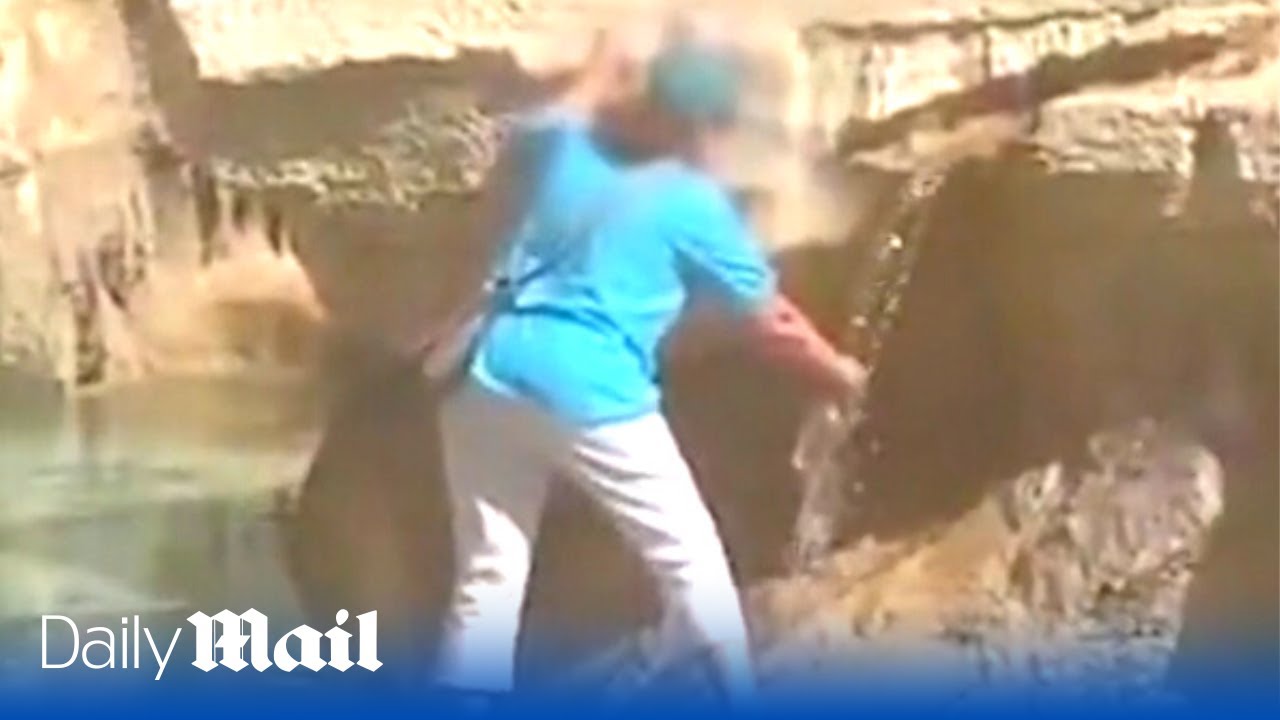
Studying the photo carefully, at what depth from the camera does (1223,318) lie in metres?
1.14

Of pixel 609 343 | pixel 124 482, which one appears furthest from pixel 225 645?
pixel 609 343

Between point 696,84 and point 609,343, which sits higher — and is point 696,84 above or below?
above

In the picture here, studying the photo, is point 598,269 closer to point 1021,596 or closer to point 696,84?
point 696,84

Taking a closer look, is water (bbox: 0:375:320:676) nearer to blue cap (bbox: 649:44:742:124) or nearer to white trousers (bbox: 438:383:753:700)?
white trousers (bbox: 438:383:753:700)

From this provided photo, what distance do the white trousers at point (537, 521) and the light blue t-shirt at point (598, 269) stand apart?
0.05 ft

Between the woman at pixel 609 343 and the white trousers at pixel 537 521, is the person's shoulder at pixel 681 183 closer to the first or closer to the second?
the woman at pixel 609 343

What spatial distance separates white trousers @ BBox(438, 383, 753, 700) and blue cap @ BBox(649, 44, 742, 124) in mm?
145

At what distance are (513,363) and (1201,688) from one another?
368 mm

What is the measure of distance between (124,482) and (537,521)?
0.65ft

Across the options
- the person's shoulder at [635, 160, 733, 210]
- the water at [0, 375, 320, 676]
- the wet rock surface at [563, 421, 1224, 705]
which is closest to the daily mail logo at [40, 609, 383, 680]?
the water at [0, 375, 320, 676]

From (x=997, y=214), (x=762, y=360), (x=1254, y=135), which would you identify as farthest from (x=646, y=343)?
(x=1254, y=135)

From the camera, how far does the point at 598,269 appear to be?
1107mm

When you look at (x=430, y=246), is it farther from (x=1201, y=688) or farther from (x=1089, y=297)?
(x=1201, y=688)

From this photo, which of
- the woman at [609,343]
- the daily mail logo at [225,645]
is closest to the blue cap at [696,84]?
the woman at [609,343]
